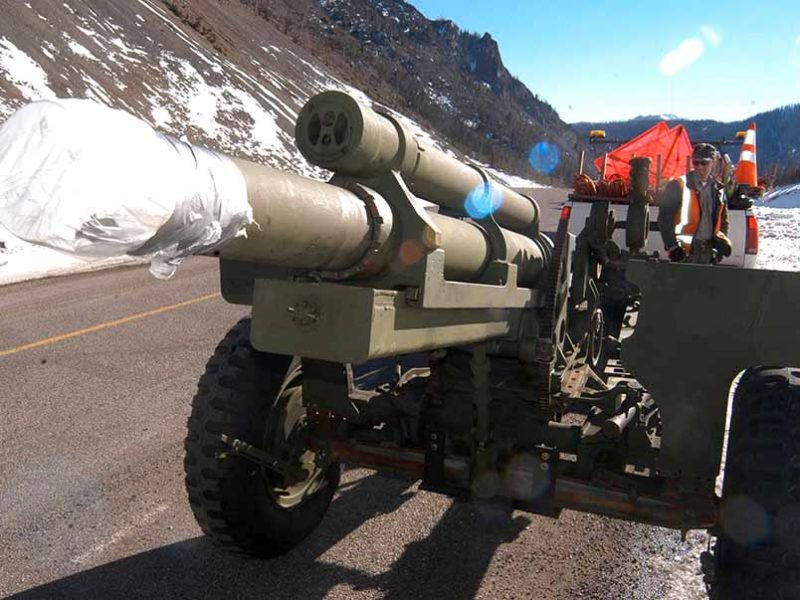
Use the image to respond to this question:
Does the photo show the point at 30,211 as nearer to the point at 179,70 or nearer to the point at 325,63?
Result: the point at 179,70

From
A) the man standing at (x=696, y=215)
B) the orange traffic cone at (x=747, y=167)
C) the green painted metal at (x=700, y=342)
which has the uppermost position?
the orange traffic cone at (x=747, y=167)

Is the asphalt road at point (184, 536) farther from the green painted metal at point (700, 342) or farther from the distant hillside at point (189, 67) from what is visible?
the distant hillside at point (189, 67)

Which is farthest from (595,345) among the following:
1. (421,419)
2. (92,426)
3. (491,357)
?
(92,426)

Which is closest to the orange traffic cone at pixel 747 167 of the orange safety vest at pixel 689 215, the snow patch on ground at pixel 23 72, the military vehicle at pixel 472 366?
the orange safety vest at pixel 689 215

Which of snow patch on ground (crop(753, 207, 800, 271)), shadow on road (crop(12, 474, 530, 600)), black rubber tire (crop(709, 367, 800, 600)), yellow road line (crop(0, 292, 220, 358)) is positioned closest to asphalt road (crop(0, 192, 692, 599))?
shadow on road (crop(12, 474, 530, 600))

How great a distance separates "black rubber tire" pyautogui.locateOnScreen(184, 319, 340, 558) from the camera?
3186mm

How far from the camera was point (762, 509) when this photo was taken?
7.97 ft

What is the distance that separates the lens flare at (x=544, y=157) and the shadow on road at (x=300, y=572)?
96.9 m

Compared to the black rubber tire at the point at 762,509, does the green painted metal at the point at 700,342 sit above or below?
above

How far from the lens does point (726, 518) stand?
8.23 feet

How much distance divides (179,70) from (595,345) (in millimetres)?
33016

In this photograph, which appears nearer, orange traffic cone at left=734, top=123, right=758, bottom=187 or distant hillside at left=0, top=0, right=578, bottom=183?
orange traffic cone at left=734, top=123, right=758, bottom=187

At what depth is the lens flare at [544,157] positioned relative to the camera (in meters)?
102

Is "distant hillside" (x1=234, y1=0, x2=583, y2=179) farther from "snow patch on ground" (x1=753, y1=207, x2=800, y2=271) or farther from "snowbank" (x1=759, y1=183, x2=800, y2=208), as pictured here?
"snow patch on ground" (x1=753, y1=207, x2=800, y2=271)
